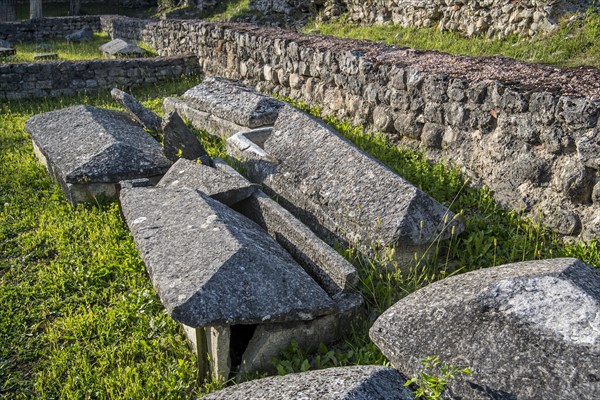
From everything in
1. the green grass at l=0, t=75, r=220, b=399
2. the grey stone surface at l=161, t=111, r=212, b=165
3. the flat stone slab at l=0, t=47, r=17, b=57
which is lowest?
the green grass at l=0, t=75, r=220, b=399

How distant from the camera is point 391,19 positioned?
1122 centimetres

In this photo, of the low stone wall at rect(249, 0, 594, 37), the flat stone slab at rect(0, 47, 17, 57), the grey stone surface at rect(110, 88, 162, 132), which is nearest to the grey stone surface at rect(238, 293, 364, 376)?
the grey stone surface at rect(110, 88, 162, 132)

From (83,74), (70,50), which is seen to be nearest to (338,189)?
(83,74)

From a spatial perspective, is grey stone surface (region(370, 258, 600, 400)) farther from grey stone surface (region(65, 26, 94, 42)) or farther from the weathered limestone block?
grey stone surface (region(65, 26, 94, 42))

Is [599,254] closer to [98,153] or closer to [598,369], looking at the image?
[598,369]

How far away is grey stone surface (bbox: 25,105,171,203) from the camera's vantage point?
5305 mm

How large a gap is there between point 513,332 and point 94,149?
4348 mm

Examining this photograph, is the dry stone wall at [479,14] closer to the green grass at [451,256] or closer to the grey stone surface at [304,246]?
the green grass at [451,256]

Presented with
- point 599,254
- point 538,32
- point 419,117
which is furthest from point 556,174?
point 538,32

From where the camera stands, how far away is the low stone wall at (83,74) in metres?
9.60

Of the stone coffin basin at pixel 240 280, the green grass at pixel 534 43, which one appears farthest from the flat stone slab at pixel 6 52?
the stone coffin basin at pixel 240 280

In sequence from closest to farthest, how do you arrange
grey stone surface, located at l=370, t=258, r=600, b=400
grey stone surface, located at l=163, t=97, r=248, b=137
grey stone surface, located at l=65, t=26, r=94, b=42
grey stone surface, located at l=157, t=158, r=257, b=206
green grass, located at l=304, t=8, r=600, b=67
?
grey stone surface, located at l=370, t=258, r=600, b=400 < grey stone surface, located at l=157, t=158, r=257, b=206 < grey stone surface, located at l=163, t=97, r=248, b=137 < green grass, located at l=304, t=8, r=600, b=67 < grey stone surface, located at l=65, t=26, r=94, b=42

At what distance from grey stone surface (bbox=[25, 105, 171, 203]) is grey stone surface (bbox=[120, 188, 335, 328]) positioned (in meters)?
1.58

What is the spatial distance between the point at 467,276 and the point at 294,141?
2408 millimetres
